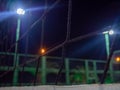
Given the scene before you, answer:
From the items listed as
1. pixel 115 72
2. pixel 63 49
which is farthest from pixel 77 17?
pixel 115 72

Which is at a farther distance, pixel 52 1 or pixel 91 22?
pixel 52 1

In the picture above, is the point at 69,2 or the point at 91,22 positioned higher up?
the point at 69,2

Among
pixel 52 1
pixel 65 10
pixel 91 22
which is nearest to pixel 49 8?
pixel 52 1

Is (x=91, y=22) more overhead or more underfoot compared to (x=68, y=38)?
more overhead

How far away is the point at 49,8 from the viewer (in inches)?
94.9

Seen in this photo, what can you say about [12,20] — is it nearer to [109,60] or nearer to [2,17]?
[2,17]

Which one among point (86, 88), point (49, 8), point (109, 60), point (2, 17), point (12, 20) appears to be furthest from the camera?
point (2, 17)

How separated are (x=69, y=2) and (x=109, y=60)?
0.85 meters

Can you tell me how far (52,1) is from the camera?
241cm

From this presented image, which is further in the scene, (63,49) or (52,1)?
(52,1)

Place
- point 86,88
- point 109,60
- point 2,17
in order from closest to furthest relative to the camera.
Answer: point 109,60 < point 86,88 < point 2,17

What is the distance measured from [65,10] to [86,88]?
0.97 metres

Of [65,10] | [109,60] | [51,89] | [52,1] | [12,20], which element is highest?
[12,20]

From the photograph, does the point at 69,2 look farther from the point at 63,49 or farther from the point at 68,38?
the point at 63,49
